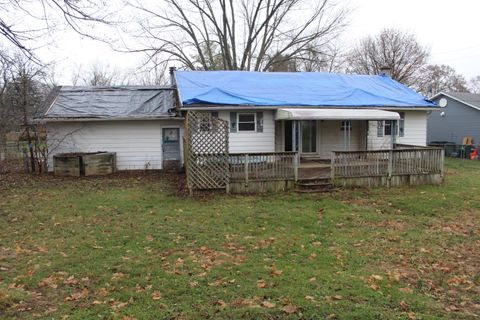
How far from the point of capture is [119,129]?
16.4m

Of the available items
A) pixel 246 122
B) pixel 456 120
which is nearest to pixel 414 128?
pixel 246 122

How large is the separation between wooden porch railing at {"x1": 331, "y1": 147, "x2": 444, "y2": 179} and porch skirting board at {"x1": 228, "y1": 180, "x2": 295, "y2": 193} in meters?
1.65

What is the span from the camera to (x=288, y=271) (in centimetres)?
558

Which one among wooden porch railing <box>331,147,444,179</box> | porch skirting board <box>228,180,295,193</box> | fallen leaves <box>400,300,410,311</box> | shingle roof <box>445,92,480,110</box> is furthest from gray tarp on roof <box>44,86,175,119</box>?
shingle roof <box>445,92,480,110</box>

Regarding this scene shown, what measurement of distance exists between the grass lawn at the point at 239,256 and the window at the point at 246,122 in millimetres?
5002

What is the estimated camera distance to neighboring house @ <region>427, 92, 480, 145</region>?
84.6 ft

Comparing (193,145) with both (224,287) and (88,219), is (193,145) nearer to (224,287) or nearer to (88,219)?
(88,219)

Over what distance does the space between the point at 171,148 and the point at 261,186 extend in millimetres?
6396

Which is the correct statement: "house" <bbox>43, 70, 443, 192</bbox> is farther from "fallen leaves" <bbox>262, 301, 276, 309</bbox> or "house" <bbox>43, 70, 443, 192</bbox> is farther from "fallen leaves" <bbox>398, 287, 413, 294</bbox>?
"fallen leaves" <bbox>262, 301, 276, 309</bbox>

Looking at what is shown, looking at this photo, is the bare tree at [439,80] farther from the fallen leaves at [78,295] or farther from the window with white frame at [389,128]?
the fallen leaves at [78,295]

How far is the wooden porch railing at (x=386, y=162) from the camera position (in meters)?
12.4

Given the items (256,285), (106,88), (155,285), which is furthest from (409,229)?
(106,88)

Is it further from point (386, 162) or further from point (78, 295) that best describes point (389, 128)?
point (78, 295)

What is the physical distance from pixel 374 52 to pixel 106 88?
1260 inches
